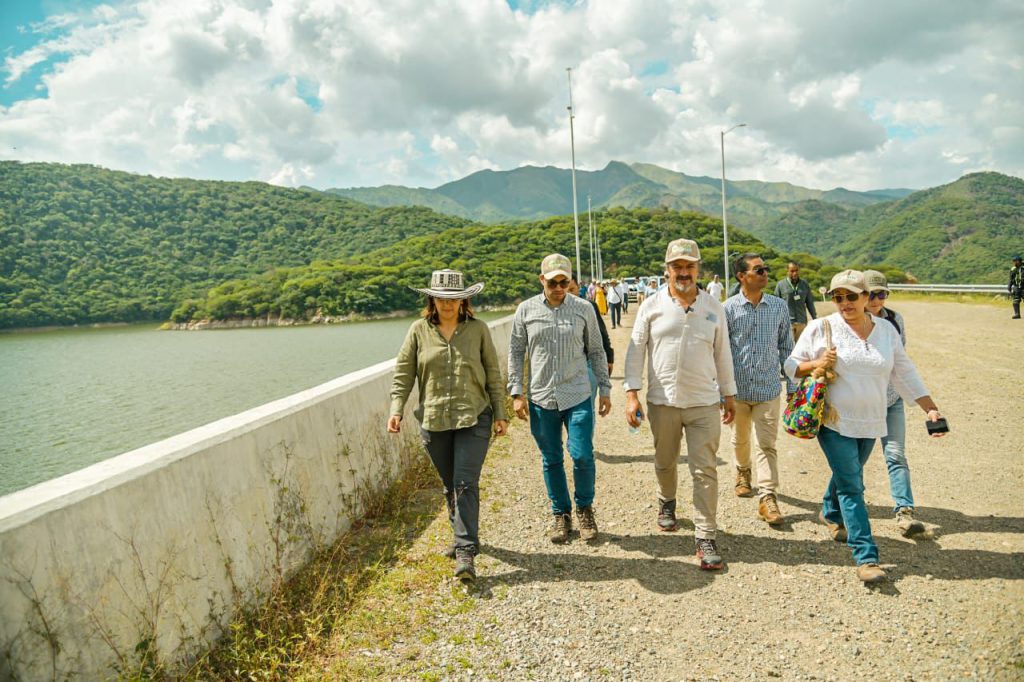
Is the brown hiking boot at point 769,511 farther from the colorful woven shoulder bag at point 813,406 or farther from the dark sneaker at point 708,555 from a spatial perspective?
the colorful woven shoulder bag at point 813,406

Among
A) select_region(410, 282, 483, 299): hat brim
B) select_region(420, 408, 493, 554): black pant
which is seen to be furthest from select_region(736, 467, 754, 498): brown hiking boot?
select_region(410, 282, 483, 299): hat brim

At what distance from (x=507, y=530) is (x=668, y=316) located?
2.04 meters

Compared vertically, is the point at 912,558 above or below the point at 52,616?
below

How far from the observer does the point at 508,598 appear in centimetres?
399

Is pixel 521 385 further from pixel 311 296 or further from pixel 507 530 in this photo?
pixel 311 296

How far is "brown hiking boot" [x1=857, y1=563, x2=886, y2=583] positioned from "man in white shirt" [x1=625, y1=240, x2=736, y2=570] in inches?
31.2

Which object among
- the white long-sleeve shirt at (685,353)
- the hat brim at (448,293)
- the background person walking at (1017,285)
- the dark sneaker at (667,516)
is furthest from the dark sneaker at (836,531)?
the background person walking at (1017,285)

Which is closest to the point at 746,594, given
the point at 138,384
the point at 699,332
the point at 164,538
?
the point at 699,332

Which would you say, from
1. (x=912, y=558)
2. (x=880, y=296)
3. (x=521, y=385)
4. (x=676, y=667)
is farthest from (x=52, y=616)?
(x=880, y=296)

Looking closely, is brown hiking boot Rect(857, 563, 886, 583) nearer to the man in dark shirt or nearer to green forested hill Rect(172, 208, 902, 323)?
the man in dark shirt

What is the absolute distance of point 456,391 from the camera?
4.30m

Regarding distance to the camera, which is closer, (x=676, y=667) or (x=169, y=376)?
(x=676, y=667)

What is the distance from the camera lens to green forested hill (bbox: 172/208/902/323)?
93.6m

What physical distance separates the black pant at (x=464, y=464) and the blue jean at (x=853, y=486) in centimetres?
208
